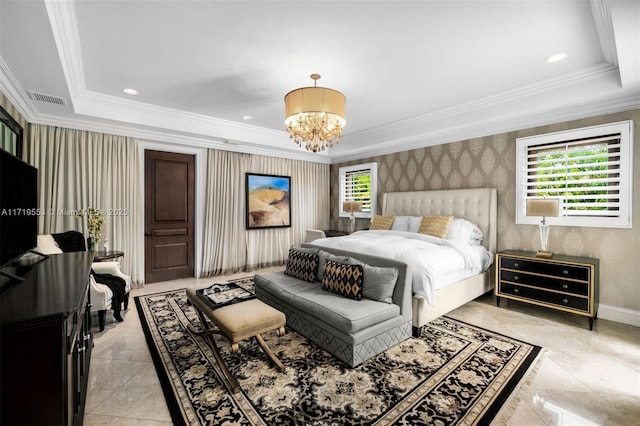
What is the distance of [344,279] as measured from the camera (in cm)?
280

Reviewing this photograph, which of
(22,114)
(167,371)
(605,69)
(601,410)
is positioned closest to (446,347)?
(601,410)

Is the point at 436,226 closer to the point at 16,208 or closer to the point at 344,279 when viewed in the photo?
the point at 344,279

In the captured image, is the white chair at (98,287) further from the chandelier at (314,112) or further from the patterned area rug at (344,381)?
the chandelier at (314,112)

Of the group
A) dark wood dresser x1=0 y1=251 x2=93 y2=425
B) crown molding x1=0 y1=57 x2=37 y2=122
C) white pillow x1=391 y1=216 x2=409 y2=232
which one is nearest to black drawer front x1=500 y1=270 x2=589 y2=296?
white pillow x1=391 y1=216 x2=409 y2=232

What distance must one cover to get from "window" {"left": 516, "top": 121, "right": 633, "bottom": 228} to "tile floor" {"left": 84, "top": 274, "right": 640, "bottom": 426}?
1264 mm

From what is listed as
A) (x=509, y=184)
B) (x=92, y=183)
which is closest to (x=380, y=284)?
(x=509, y=184)

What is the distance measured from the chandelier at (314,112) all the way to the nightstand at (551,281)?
2808 mm

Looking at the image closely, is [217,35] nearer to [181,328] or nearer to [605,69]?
[181,328]

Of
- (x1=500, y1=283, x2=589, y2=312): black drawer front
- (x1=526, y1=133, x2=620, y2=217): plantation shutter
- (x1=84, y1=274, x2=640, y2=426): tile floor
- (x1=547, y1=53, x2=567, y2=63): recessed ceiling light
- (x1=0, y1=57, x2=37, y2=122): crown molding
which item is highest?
(x1=547, y1=53, x2=567, y2=63): recessed ceiling light

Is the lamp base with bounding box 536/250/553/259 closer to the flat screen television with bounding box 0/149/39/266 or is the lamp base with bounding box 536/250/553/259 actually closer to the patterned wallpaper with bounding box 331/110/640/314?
the patterned wallpaper with bounding box 331/110/640/314

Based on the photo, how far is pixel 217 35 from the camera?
97.0 inches

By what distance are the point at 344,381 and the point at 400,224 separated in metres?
3.23

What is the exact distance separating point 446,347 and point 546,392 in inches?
30.5

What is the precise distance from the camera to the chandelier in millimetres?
2838
